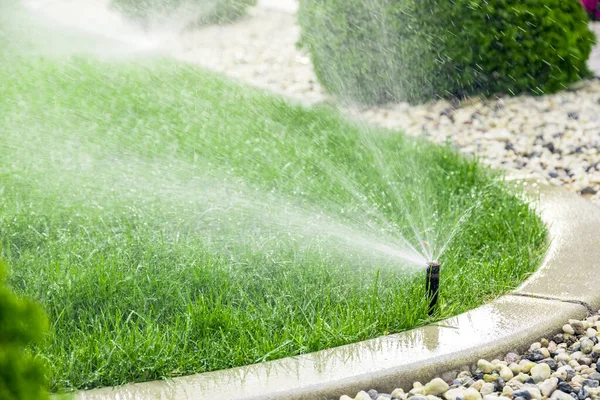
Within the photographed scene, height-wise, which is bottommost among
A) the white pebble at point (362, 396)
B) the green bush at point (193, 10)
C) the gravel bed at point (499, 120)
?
the green bush at point (193, 10)

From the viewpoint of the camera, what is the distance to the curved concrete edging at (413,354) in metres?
2.53

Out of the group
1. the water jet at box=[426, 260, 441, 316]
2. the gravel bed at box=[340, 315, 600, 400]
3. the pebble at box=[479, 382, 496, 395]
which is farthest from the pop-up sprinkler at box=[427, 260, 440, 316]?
the pebble at box=[479, 382, 496, 395]

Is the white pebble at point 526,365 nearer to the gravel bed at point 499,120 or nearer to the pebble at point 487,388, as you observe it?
the pebble at point 487,388

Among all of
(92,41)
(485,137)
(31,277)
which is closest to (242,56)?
(92,41)

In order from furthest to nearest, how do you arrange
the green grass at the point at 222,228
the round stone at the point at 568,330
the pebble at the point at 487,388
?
the round stone at the point at 568,330 < the green grass at the point at 222,228 < the pebble at the point at 487,388

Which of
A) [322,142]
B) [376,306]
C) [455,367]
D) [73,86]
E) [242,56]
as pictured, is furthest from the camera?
[242,56]

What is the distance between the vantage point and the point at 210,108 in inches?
229

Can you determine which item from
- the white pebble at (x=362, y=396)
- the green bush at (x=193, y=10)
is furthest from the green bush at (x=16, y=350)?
the green bush at (x=193, y=10)

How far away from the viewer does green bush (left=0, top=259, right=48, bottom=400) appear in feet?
4.53

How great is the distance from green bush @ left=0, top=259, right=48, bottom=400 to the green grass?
47.8 inches

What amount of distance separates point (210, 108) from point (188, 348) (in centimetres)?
321

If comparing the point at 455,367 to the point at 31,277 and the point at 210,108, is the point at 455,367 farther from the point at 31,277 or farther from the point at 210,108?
the point at 210,108

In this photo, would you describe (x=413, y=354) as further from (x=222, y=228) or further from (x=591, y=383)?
(x=222, y=228)

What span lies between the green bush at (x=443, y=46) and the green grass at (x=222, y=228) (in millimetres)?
1112
